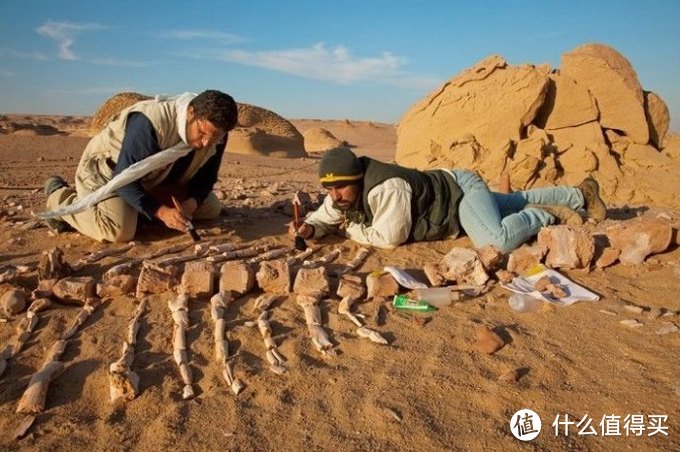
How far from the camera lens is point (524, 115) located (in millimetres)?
7082

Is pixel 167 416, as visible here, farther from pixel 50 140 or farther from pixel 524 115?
pixel 50 140

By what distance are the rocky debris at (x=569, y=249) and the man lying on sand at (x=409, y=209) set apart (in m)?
0.49

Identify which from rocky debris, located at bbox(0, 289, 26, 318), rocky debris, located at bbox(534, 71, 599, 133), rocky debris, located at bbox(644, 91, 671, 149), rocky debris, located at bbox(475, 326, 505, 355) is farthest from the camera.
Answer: rocky debris, located at bbox(644, 91, 671, 149)

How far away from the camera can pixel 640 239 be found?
3.73 m

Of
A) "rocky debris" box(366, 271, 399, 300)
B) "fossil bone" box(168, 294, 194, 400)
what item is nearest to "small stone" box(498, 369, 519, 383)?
"rocky debris" box(366, 271, 399, 300)

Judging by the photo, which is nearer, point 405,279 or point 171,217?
point 405,279

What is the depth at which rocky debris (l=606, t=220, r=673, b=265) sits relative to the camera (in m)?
3.70

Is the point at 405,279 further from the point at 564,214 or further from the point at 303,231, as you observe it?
the point at 564,214

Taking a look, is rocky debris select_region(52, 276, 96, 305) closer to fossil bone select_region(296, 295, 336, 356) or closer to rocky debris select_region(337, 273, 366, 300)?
fossil bone select_region(296, 295, 336, 356)

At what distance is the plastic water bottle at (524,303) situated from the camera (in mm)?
3082

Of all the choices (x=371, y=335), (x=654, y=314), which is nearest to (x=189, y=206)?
(x=371, y=335)

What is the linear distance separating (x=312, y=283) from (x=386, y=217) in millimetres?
1055

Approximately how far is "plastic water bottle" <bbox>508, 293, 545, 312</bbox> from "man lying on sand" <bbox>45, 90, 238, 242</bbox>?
7.48 ft

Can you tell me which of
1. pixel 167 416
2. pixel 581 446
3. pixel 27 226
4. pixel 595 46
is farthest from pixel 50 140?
pixel 581 446
